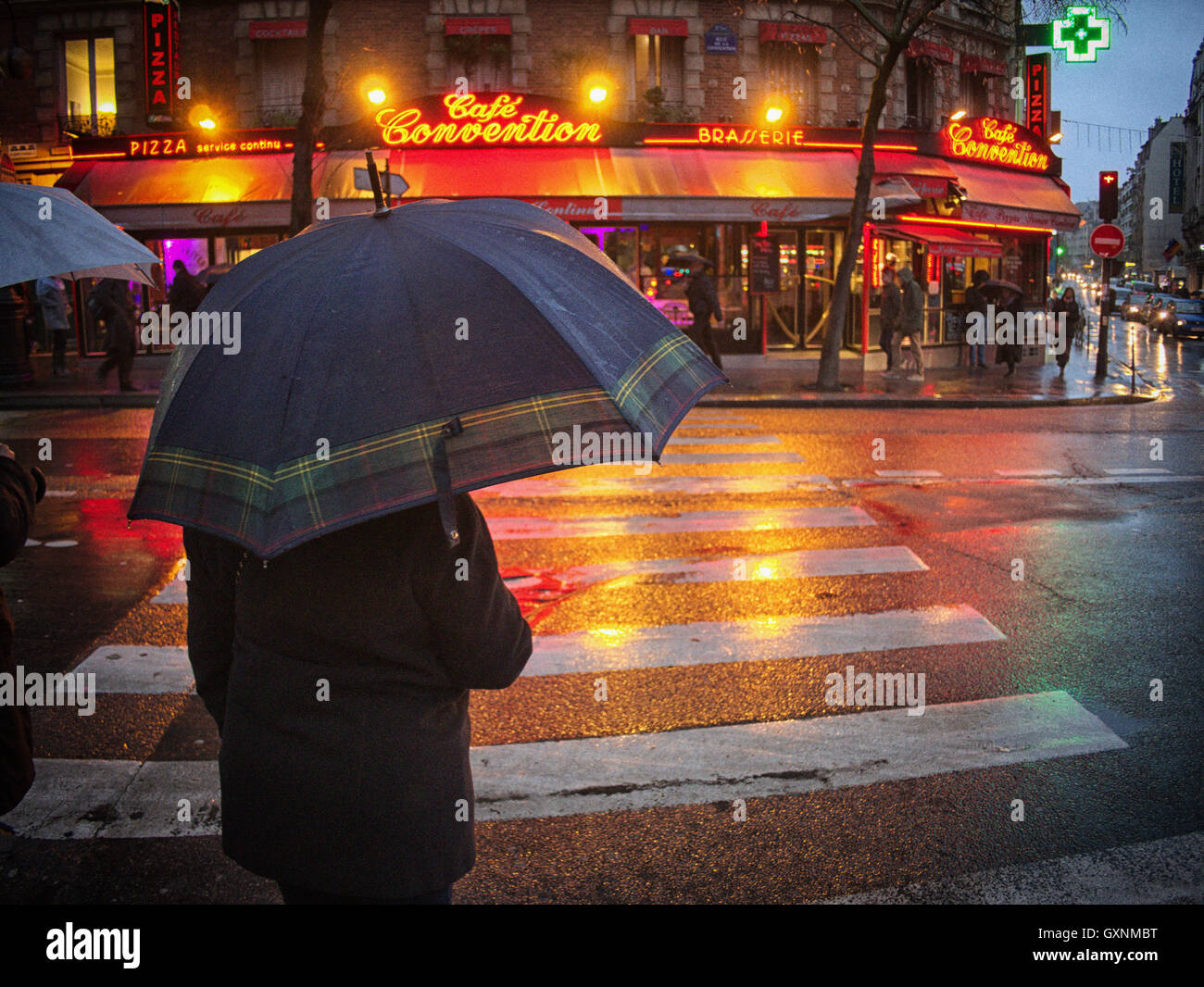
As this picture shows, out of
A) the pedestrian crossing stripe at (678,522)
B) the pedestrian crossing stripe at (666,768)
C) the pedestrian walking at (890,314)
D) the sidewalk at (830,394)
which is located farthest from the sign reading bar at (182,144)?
the pedestrian crossing stripe at (666,768)

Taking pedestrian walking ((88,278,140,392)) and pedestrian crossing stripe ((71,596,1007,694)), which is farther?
pedestrian walking ((88,278,140,392))

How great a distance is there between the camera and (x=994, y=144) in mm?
25828

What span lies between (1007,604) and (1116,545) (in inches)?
76.8

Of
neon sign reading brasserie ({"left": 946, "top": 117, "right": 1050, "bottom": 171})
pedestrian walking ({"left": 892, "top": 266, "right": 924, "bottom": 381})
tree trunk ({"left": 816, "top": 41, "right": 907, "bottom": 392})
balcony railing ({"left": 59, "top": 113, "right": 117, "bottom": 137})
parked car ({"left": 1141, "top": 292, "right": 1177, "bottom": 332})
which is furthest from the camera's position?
parked car ({"left": 1141, "top": 292, "right": 1177, "bottom": 332})

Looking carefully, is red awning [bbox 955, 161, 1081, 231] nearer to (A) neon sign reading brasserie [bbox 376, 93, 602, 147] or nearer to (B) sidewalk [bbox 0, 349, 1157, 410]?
(B) sidewalk [bbox 0, 349, 1157, 410]

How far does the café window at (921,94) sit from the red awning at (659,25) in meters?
6.21

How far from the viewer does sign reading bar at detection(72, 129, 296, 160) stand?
73.2ft

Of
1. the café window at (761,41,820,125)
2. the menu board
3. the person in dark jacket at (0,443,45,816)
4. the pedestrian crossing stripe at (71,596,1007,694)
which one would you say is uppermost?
the café window at (761,41,820,125)

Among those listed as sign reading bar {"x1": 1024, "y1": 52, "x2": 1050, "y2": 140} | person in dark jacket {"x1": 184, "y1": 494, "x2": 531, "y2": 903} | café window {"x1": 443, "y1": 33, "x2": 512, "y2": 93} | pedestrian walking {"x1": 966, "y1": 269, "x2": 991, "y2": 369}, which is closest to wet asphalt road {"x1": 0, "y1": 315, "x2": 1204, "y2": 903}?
person in dark jacket {"x1": 184, "y1": 494, "x2": 531, "y2": 903}

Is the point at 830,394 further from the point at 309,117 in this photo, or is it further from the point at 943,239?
the point at 309,117

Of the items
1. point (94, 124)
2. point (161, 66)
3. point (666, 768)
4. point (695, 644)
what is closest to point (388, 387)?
point (666, 768)

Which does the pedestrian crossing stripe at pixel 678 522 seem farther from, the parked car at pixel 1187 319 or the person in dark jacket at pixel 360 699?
the parked car at pixel 1187 319

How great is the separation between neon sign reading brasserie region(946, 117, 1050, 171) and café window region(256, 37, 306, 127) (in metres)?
14.5

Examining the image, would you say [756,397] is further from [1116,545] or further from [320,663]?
[320,663]
